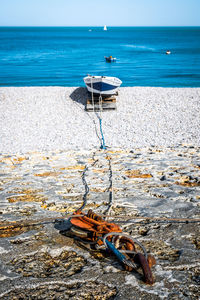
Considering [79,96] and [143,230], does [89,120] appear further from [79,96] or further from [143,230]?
[143,230]

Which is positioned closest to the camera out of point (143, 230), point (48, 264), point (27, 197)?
point (48, 264)

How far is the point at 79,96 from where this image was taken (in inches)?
712

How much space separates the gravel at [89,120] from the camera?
11969 mm

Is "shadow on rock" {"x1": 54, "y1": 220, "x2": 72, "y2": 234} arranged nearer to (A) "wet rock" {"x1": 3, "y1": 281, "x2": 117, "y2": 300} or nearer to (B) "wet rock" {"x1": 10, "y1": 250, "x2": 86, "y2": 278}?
(B) "wet rock" {"x1": 10, "y1": 250, "x2": 86, "y2": 278}

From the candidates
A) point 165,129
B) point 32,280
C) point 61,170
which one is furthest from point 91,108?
point 32,280

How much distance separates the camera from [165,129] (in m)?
13.4

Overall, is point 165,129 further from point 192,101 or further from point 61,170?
point 61,170

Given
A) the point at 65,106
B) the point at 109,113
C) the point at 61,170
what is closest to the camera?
the point at 61,170

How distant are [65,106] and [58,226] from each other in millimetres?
14104

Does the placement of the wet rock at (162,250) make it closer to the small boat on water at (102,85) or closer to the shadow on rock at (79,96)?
the small boat on water at (102,85)

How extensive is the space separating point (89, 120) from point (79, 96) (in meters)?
4.10

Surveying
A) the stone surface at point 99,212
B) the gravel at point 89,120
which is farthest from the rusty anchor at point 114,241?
the gravel at point 89,120

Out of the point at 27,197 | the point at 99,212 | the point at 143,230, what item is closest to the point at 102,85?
the point at 27,197

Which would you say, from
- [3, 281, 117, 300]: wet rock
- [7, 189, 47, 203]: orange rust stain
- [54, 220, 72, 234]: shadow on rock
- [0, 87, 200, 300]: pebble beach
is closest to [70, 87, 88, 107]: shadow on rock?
[0, 87, 200, 300]: pebble beach
